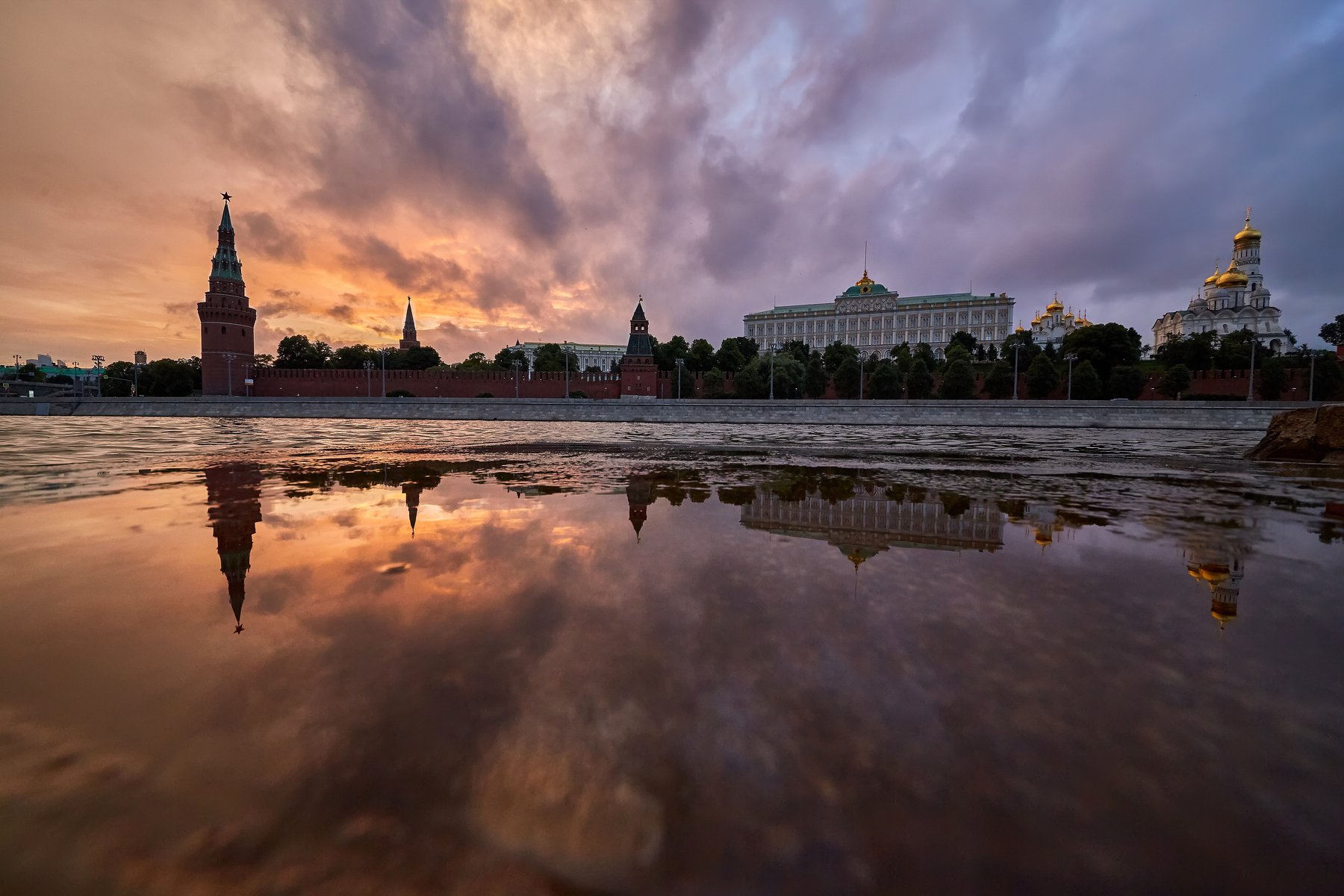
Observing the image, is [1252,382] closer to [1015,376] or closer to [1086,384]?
[1086,384]

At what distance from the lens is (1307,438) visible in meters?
10.3

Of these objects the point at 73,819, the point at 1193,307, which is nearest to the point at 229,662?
the point at 73,819

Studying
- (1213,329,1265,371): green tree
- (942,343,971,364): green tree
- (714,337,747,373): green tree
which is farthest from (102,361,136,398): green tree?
(1213,329,1265,371): green tree

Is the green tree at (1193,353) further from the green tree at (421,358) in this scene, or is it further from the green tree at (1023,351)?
→ the green tree at (421,358)

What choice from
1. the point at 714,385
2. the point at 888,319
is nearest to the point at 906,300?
the point at 888,319

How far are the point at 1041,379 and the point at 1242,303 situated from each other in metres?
48.5

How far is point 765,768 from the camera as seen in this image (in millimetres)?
1583

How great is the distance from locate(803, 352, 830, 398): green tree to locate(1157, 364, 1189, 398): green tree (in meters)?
27.2

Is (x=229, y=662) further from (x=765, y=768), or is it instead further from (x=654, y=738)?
(x=765, y=768)

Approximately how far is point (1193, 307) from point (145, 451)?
10801cm

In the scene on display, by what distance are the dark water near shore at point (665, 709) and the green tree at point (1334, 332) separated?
100 meters

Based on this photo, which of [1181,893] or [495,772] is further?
[495,772]

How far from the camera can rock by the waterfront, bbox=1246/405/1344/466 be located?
32.5 ft

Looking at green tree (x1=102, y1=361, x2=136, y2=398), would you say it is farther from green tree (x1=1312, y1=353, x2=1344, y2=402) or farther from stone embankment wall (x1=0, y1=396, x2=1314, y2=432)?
green tree (x1=1312, y1=353, x2=1344, y2=402)
